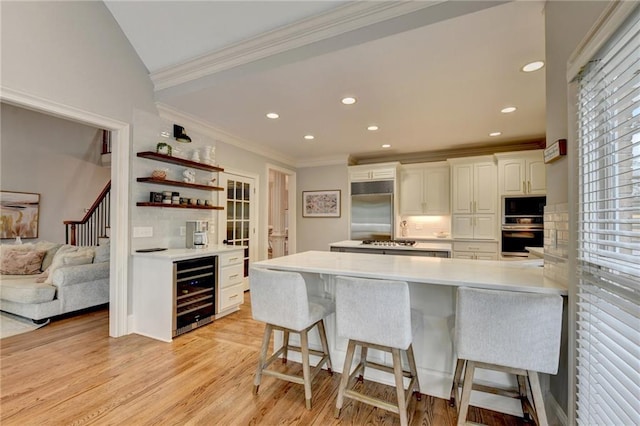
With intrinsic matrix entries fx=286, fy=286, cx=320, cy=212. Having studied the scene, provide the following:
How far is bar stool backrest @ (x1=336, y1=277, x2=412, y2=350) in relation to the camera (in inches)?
64.3

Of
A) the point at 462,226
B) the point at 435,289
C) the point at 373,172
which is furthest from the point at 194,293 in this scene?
the point at 462,226

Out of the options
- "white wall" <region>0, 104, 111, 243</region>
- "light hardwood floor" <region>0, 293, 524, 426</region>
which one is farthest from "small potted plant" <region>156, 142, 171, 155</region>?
"white wall" <region>0, 104, 111, 243</region>

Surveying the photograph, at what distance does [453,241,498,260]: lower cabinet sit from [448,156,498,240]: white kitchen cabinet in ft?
0.34

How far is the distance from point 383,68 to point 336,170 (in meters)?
3.52

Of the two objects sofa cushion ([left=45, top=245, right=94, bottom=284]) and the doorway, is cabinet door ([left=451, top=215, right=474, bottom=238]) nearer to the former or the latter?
the doorway

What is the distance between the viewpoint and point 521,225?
4508 mm

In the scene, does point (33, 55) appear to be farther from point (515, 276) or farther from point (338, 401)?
point (515, 276)

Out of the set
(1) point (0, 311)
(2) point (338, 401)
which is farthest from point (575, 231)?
(1) point (0, 311)

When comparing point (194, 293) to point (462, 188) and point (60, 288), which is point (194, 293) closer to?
point (60, 288)

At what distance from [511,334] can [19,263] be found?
5.92 metres

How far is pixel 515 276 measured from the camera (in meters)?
1.81

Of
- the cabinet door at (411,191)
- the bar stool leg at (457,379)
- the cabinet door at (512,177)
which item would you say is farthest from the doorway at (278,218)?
the bar stool leg at (457,379)

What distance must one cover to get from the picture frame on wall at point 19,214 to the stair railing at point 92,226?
1147mm

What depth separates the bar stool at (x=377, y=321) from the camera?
1.64m
